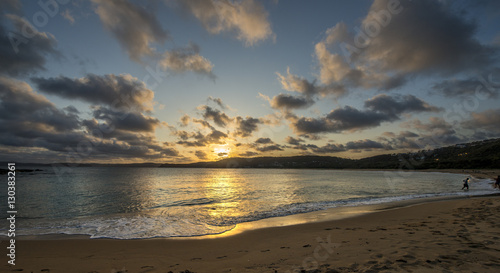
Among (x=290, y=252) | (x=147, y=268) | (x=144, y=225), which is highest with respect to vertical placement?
(x=147, y=268)

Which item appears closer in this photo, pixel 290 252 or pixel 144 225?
pixel 290 252

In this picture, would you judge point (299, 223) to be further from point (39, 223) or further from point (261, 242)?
point (39, 223)

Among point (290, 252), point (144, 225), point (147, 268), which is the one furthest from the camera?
point (144, 225)

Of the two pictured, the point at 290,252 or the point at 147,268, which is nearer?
the point at 147,268

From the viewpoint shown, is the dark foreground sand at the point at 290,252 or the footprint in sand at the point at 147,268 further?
the footprint in sand at the point at 147,268

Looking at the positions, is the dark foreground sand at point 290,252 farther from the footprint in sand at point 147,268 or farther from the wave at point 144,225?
the wave at point 144,225

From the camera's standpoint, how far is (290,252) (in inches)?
347

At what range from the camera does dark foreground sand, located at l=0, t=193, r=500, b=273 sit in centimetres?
662

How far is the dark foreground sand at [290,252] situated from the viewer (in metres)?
6.62

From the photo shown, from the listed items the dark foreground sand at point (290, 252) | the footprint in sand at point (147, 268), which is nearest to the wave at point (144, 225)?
the dark foreground sand at point (290, 252)

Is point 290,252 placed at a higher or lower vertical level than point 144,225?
higher

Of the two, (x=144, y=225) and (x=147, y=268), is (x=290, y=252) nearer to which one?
(x=147, y=268)

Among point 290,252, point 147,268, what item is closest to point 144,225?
point 147,268

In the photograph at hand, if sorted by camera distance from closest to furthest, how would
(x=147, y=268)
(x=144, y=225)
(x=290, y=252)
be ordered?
(x=147, y=268) < (x=290, y=252) < (x=144, y=225)
